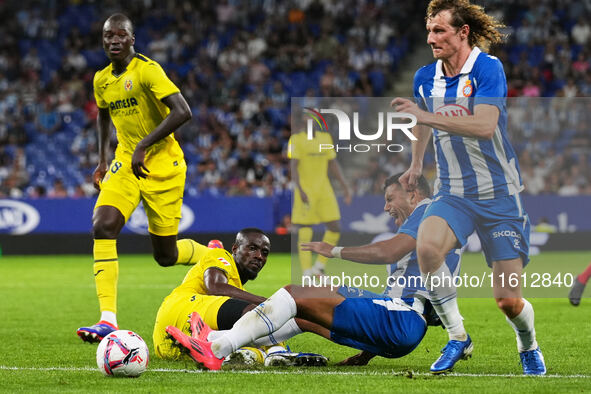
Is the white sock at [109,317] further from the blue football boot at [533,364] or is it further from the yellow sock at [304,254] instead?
the blue football boot at [533,364]

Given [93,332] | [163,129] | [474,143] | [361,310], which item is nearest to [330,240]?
[361,310]

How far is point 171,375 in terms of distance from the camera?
5359 mm

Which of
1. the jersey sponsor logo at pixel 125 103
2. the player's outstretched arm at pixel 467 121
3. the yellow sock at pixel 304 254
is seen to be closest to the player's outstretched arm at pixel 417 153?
the player's outstretched arm at pixel 467 121

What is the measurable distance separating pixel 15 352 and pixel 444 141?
3.21 metres

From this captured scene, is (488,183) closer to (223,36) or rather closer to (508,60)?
(508,60)

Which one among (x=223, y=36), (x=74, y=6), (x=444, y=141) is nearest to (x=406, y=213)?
(x=444, y=141)

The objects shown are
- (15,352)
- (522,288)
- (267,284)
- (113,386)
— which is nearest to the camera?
(113,386)

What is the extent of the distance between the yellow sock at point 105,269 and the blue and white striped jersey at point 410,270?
86.8 inches

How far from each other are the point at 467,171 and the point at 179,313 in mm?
2008

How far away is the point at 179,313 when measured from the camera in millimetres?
6031

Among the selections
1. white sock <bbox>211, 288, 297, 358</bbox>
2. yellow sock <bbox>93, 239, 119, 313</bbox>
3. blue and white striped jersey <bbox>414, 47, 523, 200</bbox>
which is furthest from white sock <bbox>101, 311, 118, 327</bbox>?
blue and white striped jersey <bbox>414, 47, 523, 200</bbox>

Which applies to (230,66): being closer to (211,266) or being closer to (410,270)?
(211,266)

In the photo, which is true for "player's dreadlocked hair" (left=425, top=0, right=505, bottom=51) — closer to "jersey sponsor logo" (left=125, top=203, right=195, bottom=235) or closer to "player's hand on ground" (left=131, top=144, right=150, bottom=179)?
"player's hand on ground" (left=131, top=144, right=150, bottom=179)

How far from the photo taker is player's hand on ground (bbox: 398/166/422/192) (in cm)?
543
